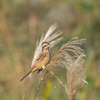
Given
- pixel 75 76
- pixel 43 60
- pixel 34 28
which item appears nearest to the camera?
pixel 75 76

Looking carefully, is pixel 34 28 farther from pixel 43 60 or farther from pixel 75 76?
pixel 75 76

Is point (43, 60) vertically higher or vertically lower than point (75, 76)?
lower

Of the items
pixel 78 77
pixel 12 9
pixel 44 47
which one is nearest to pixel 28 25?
pixel 12 9

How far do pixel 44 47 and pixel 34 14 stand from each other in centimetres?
511

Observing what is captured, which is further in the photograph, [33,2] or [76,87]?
[33,2]

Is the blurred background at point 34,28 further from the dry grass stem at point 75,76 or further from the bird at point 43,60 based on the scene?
the dry grass stem at point 75,76

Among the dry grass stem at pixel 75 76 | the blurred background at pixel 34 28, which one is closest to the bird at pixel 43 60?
the dry grass stem at pixel 75 76

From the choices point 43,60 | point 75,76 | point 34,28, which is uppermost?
point 75,76

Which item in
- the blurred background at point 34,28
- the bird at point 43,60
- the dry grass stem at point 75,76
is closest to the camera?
the dry grass stem at point 75,76

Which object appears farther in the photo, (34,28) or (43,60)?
(34,28)

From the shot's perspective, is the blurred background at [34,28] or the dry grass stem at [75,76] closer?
the dry grass stem at [75,76]

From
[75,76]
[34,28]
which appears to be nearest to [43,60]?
[75,76]

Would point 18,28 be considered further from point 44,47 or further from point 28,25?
point 44,47

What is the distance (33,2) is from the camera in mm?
9430
